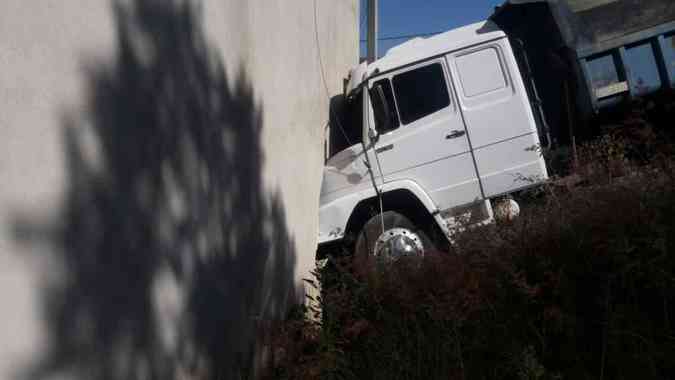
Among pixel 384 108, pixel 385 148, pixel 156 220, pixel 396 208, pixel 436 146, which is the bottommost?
pixel 396 208

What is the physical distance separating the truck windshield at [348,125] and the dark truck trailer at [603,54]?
1.78m

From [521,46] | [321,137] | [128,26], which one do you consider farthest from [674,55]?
[128,26]

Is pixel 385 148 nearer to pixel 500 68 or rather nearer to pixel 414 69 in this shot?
pixel 414 69

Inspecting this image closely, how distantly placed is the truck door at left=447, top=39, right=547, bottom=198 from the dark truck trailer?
470 millimetres

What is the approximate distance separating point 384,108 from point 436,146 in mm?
623

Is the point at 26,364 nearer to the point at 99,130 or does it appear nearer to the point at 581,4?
the point at 99,130

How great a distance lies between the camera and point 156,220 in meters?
2.38

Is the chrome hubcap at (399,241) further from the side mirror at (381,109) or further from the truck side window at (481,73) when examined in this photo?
the truck side window at (481,73)

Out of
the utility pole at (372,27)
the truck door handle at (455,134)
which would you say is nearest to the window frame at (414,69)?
the truck door handle at (455,134)

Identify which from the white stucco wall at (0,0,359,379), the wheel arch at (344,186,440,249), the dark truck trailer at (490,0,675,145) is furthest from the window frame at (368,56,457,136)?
the white stucco wall at (0,0,359,379)

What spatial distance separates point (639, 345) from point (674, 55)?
451 centimetres

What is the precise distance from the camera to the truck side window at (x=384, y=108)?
6.05m

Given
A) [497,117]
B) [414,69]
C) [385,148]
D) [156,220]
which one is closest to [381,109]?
[385,148]

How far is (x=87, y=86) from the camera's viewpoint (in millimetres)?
1948
